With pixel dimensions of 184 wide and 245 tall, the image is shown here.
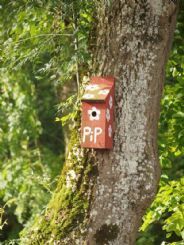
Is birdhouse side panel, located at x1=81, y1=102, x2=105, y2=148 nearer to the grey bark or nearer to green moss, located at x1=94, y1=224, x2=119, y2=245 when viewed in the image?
the grey bark

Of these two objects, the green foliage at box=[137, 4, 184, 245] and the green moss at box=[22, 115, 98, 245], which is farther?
the green foliage at box=[137, 4, 184, 245]

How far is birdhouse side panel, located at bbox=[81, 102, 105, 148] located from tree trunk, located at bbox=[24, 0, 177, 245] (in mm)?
56

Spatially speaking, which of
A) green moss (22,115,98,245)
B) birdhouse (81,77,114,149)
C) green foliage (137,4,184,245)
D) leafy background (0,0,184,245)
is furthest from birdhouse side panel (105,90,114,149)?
green foliage (137,4,184,245)

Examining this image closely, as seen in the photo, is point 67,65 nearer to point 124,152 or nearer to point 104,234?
point 124,152

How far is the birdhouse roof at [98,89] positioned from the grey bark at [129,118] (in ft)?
0.18

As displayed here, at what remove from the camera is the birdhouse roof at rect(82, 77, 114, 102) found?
9.07ft

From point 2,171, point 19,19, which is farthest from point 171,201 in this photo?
point 2,171

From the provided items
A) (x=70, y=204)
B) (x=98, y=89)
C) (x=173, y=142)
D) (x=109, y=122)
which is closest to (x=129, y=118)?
(x=109, y=122)

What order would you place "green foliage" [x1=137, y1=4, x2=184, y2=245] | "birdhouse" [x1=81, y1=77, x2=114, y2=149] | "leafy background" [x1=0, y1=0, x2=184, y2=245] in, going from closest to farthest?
"birdhouse" [x1=81, y1=77, x2=114, y2=149] < "leafy background" [x1=0, y1=0, x2=184, y2=245] < "green foliage" [x1=137, y1=4, x2=184, y2=245]

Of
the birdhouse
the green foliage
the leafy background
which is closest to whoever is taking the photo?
the birdhouse

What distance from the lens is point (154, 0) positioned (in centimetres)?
281

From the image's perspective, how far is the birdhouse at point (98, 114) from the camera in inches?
109

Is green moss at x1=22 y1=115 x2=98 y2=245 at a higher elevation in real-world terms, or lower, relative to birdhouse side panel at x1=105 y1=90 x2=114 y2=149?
lower

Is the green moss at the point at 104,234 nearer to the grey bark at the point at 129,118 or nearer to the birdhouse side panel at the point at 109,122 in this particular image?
the grey bark at the point at 129,118
